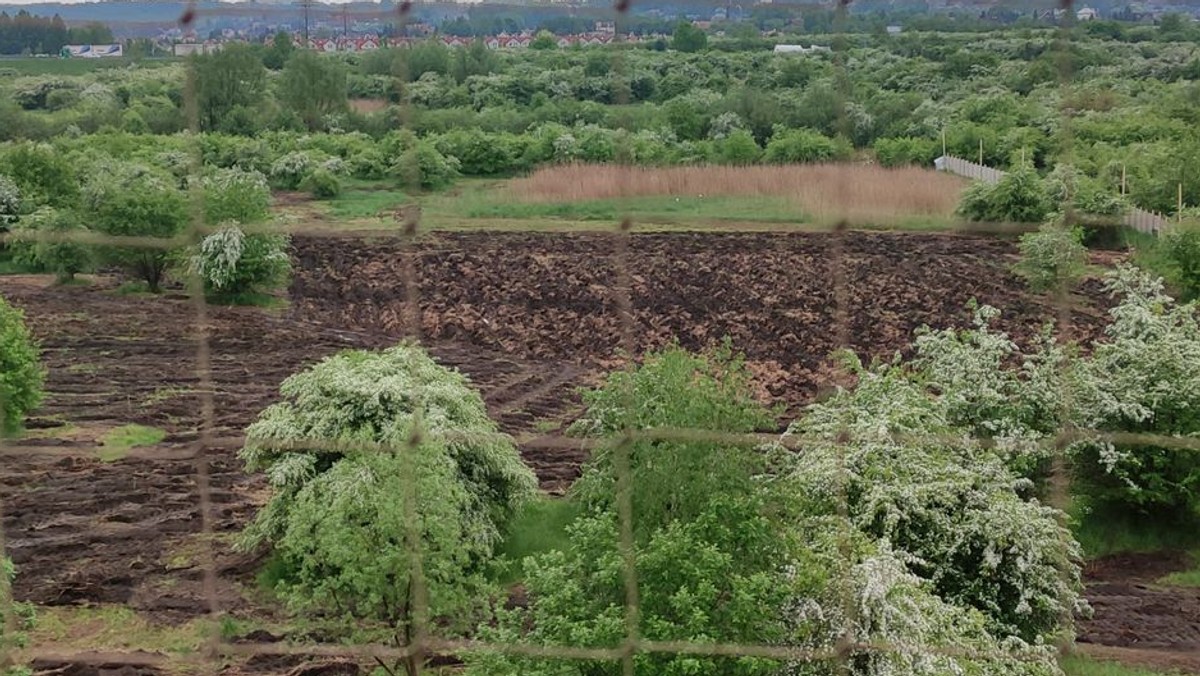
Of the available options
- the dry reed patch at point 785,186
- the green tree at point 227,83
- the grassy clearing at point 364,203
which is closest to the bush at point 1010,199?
the dry reed patch at point 785,186

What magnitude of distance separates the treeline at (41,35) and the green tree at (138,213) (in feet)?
14.7

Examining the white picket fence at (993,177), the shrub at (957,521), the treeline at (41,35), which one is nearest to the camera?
the treeline at (41,35)

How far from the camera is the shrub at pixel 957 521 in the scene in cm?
380

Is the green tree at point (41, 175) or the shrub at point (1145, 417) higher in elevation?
the green tree at point (41, 175)

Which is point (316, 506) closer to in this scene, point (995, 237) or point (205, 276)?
point (205, 276)

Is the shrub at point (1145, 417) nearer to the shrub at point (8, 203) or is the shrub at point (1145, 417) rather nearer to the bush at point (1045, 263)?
the bush at point (1045, 263)

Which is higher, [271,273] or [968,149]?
[968,149]

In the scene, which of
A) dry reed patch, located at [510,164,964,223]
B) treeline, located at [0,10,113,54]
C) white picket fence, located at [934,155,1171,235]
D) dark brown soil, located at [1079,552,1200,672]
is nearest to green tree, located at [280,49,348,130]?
treeline, located at [0,10,113,54]

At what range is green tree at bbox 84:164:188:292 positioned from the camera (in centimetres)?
968

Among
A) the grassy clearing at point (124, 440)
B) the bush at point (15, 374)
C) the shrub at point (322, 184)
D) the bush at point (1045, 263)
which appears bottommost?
the grassy clearing at point (124, 440)

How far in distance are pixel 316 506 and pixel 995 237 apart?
355 inches

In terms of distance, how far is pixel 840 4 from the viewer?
2.03 meters

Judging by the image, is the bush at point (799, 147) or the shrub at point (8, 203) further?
the shrub at point (8, 203)

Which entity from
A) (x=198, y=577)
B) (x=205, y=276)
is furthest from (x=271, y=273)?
(x=198, y=577)
